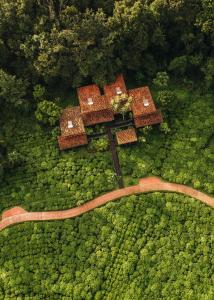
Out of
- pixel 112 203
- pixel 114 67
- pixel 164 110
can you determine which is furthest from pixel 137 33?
pixel 112 203

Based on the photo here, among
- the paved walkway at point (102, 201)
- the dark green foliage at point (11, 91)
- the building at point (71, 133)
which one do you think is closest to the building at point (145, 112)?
the building at point (71, 133)

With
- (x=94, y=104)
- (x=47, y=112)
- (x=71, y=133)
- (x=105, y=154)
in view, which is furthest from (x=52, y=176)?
(x=94, y=104)

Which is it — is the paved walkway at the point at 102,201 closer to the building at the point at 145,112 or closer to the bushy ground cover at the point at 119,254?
the bushy ground cover at the point at 119,254

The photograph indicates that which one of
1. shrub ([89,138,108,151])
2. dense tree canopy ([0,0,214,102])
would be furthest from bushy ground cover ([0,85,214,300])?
dense tree canopy ([0,0,214,102])

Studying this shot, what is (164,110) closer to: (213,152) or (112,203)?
(213,152)

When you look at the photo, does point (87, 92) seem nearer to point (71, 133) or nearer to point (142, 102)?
point (71, 133)

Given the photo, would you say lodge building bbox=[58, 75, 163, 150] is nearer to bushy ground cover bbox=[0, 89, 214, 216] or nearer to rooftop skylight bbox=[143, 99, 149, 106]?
rooftop skylight bbox=[143, 99, 149, 106]

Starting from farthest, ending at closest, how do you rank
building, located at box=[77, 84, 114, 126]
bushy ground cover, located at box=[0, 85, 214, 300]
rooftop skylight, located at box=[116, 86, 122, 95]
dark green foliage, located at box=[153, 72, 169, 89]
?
dark green foliage, located at box=[153, 72, 169, 89], rooftop skylight, located at box=[116, 86, 122, 95], building, located at box=[77, 84, 114, 126], bushy ground cover, located at box=[0, 85, 214, 300]
